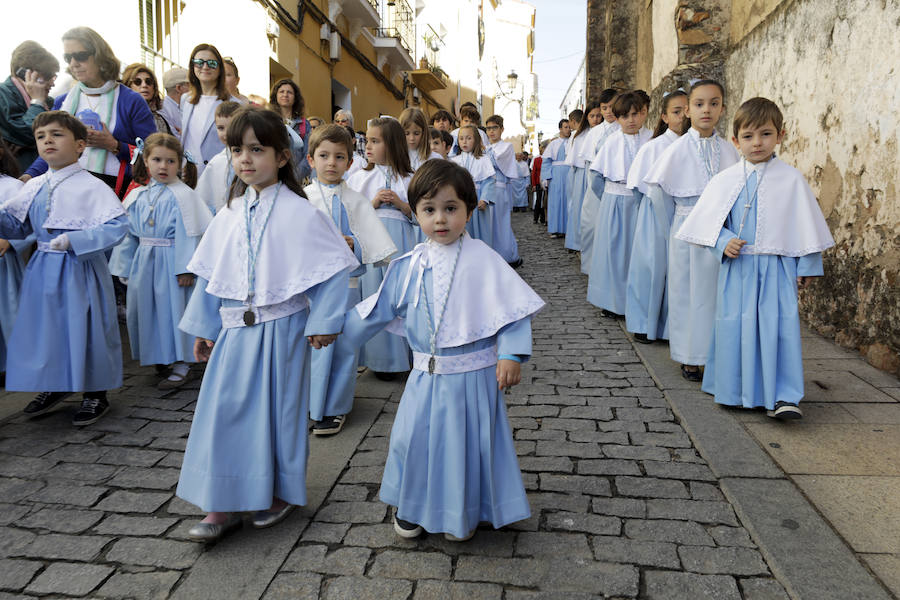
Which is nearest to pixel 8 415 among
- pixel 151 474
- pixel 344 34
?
pixel 151 474

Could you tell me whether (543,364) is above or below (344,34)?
below

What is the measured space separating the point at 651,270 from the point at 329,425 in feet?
10.3

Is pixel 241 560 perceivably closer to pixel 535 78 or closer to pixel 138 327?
pixel 138 327

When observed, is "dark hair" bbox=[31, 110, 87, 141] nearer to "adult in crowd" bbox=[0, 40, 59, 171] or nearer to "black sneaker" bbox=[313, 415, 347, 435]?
"adult in crowd" bbox=[0, 40, 59, 171]

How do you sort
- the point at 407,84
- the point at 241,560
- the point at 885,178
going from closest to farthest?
the point at 241,560
the point at 885,178
the point at 407,84

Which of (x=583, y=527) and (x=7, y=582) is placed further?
(x=583, y=527)

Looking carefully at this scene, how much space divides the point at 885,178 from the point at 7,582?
545 centimetres

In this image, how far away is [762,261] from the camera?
4.21m

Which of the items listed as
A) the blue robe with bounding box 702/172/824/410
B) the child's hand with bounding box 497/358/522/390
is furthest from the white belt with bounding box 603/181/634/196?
the child's hand with bounding box 497/358/522/390

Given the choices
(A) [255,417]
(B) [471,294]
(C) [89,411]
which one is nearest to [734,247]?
(B) [471,294]

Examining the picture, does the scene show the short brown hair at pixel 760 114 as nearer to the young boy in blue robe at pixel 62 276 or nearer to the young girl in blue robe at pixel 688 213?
the young girl in blue robe at pixel 688 213

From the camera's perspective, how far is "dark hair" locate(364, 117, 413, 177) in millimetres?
5145

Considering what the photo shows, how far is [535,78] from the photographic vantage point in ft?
235

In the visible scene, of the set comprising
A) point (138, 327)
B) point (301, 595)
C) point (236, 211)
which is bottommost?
point (301, 595)
